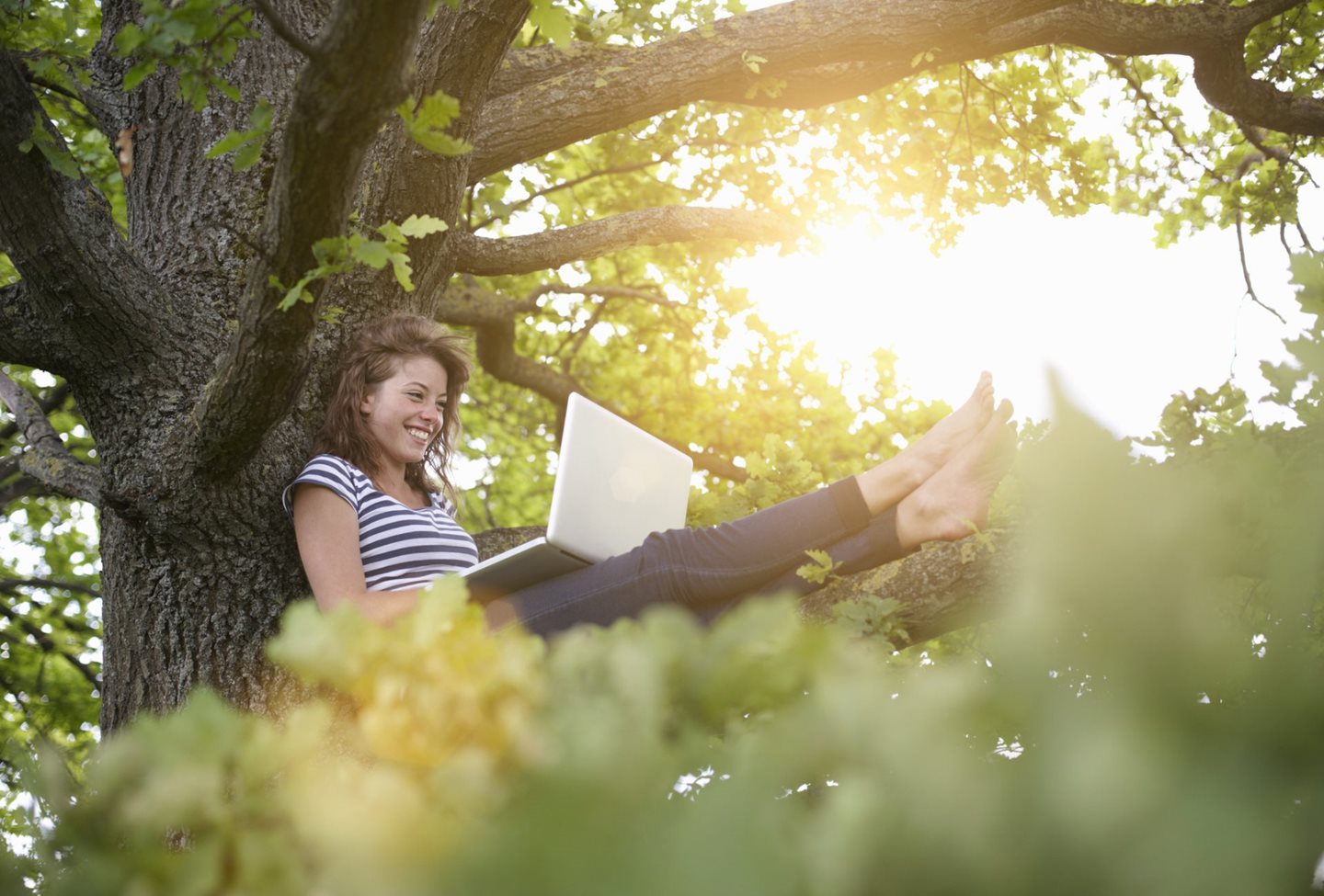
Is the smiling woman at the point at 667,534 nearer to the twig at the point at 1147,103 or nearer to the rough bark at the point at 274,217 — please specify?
the rough bark at the point at 274,217

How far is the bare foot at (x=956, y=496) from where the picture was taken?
310 centimetres

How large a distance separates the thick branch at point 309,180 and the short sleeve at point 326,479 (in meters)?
0.50

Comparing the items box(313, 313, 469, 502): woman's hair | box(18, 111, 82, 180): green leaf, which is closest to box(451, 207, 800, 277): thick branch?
box(313, 313, 469, 502): woman's hair

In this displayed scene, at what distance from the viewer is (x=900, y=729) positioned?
0.53m

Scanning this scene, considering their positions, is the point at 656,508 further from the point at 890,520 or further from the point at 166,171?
the point at 166,171

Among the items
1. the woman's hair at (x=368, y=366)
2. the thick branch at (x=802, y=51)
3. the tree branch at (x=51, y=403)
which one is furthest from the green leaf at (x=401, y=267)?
the tree branch at (x=51, y=403)

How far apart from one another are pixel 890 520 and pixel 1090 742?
2742 mm

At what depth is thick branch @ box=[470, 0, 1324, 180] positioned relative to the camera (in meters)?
4.26

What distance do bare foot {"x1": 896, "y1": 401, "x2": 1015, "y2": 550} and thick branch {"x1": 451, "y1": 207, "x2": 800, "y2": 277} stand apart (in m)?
2.44

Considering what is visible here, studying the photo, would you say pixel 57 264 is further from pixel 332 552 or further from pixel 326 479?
pixel 332 552

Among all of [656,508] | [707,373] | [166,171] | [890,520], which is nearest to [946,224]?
[707,373]

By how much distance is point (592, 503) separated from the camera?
3.67 m

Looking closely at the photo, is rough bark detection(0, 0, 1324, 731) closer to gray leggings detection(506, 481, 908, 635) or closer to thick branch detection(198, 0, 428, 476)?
thick branch detection(198, 0, 428, 476)

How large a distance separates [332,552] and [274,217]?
1380 millimetres
